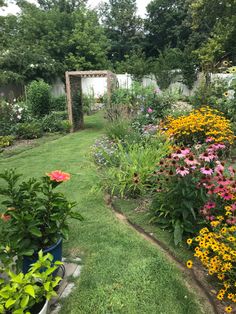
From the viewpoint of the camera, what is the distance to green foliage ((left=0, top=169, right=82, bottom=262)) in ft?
5.95

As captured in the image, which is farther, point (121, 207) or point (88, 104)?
point (88, 104)

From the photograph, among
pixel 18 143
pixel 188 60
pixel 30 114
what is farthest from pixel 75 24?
pixel 18 143

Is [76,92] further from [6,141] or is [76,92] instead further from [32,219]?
[32,219]

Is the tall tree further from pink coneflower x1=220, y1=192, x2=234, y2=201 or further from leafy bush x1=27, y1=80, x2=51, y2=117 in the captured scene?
pink coneflower x1=220, y1=192, x2=234, y2=201

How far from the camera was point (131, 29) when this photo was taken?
2398cm

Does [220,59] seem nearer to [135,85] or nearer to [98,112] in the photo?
[98,112]

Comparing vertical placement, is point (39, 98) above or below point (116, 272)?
above

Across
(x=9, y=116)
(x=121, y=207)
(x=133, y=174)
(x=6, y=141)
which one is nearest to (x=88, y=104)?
(x=9, y=116)

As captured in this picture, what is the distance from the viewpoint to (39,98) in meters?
8.91

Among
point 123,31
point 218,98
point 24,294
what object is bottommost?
point 24,294

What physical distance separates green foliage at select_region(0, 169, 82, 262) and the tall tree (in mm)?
23190

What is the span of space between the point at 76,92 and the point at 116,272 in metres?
6.90

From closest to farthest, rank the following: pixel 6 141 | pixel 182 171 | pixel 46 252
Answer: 1. pixel 46 252
2. pixel 182 171
3. pixel 6 141

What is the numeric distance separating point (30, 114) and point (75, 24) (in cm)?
1008
